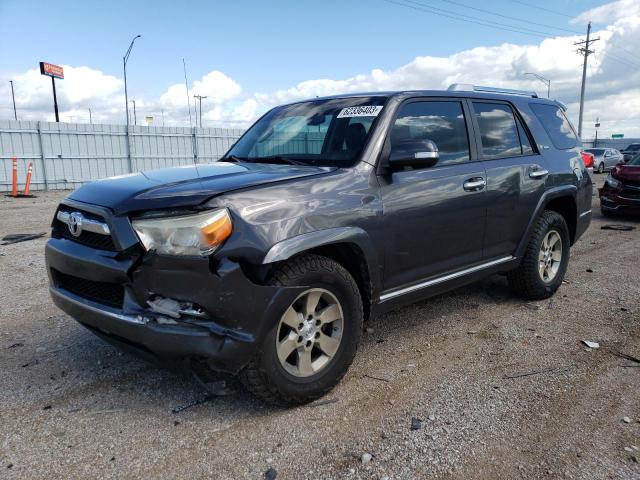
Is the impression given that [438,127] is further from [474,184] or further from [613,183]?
[613,183]

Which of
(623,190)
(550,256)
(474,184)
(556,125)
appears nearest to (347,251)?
(474,184)

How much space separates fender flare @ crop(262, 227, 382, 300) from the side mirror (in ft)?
1.75

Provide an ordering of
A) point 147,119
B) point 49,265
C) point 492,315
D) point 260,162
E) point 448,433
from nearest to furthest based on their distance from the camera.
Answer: point 448,433 < point 49,265 < point 260,162 < point 492,315 < point 147,119

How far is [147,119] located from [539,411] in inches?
1493

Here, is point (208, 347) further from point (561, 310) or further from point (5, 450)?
point (561, 310)

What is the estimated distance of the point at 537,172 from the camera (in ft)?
15.2

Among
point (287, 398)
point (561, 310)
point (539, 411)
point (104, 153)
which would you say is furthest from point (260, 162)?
point (104, 153)

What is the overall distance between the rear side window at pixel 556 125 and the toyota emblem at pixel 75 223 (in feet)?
13.6

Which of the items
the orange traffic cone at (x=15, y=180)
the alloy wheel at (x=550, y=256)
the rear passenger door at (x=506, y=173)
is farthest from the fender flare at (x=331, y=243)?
the orange traffic cone at (x=15, y=180)

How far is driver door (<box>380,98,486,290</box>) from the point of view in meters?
3.40

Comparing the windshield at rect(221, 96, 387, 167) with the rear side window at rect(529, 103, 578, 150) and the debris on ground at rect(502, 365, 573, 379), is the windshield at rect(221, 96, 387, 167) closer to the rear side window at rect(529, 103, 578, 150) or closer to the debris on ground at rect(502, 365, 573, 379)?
the debris on ground at rect(502, 365, 573, 379)

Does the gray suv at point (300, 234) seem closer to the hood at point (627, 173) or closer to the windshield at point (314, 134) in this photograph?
the windshield at point (314, 134)

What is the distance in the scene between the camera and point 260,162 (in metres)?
3.81

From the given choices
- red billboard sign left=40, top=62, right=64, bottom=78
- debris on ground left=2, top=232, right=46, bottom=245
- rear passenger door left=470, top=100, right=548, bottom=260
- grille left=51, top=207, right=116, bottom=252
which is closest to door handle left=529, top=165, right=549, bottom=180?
rear passenger door left=470, top=100, right=548, bottom=260
